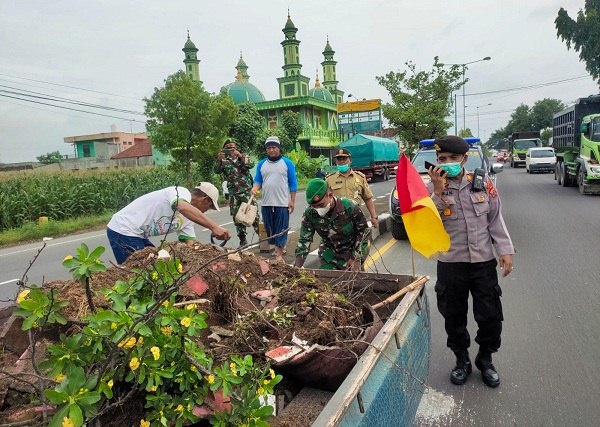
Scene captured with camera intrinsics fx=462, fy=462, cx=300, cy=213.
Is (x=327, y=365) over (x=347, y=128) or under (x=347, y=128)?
under

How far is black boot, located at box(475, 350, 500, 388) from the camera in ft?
11.1

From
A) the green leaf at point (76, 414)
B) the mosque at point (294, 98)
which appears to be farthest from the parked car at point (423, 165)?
the mosque at point (294, 98)

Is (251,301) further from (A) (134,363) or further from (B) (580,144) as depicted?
(B) (580,144)

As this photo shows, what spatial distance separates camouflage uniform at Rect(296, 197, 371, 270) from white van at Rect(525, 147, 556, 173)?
89.6 feet

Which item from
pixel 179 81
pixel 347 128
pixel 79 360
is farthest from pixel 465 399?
pixel 347 128

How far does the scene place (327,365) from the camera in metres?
2.13

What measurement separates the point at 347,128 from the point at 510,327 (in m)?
43.1

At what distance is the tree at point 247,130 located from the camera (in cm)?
2631

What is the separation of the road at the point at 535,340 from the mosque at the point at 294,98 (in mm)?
33641

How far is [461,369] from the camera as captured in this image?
3510 mm

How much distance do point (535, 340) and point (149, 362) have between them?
3671mm

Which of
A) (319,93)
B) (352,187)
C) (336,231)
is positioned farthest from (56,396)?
(319,93)

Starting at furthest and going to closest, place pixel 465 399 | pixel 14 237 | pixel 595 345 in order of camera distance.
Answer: pixel 14 237, pixel 595 345, pixel 465 399

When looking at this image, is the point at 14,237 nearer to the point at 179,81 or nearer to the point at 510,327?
the point at 179,81
